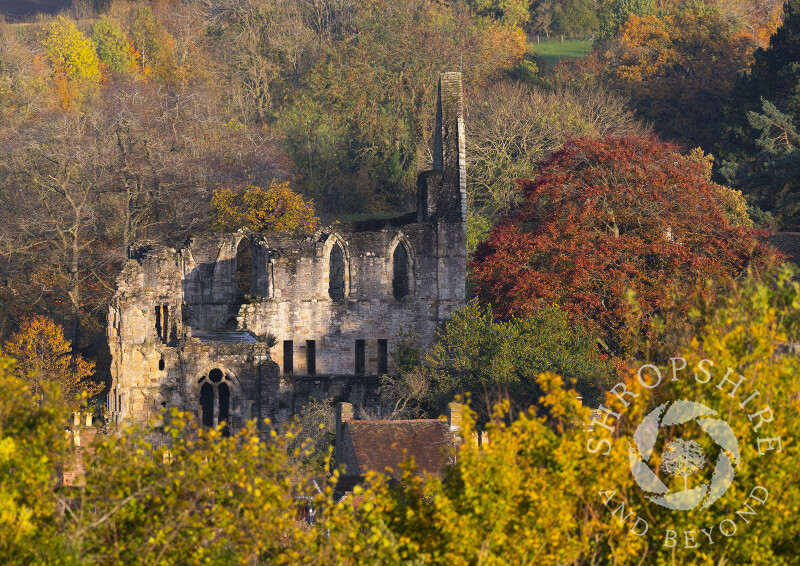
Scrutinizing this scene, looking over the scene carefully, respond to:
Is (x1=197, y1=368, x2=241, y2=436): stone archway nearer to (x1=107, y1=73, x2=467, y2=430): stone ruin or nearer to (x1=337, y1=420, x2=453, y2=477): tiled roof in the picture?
(x1=107, y1=73, x2=467, y2=430): stone ruin

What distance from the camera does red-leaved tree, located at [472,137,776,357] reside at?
44469 mm

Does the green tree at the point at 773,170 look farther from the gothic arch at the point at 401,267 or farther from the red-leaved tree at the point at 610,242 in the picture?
the gothic arch at the point at 401,267

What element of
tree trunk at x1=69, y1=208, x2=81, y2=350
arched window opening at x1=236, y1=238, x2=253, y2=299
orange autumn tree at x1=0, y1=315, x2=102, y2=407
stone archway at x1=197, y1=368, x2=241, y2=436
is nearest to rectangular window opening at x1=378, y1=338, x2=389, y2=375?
arched window opening at x1=236, y1=238, x2=253, y2=299

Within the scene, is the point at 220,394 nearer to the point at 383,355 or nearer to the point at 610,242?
the point at 383,355

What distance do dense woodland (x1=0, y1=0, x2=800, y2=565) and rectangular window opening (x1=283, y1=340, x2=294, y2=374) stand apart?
3.82 metres

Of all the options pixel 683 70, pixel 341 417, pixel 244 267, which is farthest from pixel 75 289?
pixel 683 70

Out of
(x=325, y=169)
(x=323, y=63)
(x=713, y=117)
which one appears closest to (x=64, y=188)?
Answer: (x=325, y=169)

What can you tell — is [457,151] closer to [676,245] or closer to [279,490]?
[676,245]

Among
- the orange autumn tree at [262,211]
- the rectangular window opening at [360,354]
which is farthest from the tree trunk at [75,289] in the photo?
the rectangular window opening at [360,354]

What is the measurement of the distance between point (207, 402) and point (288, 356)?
541 centimetres

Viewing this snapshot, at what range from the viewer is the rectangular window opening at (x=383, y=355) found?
48.7 metres

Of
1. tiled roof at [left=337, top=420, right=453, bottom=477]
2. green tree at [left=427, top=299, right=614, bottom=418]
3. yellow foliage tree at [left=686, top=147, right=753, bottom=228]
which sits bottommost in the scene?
tiled roof at [left=337, top=420, right=453, bottom=477]

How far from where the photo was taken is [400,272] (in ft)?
162

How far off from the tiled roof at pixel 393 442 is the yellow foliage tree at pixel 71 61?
196ft
